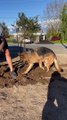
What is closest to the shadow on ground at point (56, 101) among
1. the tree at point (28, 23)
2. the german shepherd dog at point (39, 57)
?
the german shepherd dog at point (39, 57)

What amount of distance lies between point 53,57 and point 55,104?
3.91 meters

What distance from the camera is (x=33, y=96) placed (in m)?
7.53

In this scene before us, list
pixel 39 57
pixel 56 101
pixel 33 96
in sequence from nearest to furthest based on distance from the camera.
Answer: pixel 56 101
pixel 33 96
pixel 39 57

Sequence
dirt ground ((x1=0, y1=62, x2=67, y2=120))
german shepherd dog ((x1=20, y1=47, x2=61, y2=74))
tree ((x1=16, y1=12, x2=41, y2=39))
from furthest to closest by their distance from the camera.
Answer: tree ((x1=16, y1=12, x2=41, y2=39)), german shepherd dog ((x1=20, y1=47, x2=61, y2=74)), dirt ground ((x1=0, y1=62, x2=67, y2=120))

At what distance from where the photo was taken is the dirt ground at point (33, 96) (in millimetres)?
6406

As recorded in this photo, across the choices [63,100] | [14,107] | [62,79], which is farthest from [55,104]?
[62,79]

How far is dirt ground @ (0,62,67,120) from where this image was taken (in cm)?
641

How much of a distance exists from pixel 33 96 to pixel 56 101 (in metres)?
0.61

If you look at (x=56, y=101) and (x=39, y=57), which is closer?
(x=56, y=101)

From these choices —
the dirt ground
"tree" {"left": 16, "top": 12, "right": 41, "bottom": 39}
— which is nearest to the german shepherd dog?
the dirt ground

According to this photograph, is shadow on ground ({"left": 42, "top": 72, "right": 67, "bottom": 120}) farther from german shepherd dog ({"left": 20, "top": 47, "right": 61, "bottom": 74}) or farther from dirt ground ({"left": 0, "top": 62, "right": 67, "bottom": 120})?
german shepherd dog ({"left": 20, "top": 47, "right": 61, "bottom": 74})

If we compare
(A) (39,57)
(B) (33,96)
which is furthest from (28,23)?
(B) (33,96)

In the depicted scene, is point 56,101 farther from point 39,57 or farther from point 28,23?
point 28,23

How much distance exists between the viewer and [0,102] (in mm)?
6945
